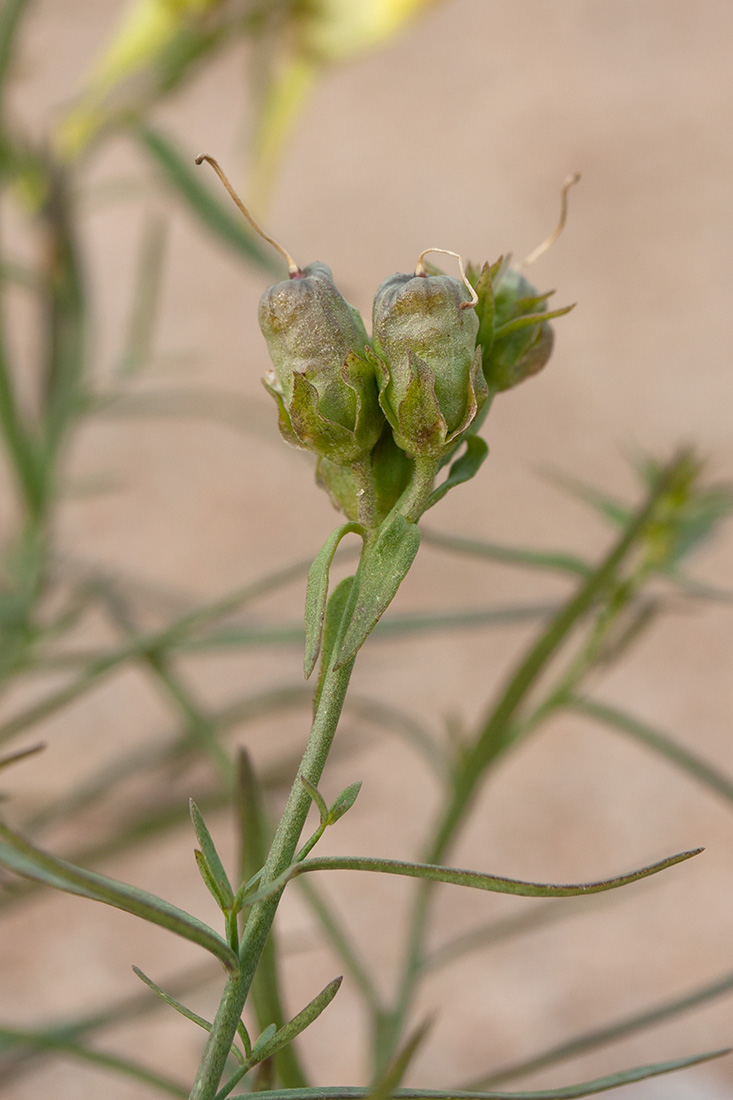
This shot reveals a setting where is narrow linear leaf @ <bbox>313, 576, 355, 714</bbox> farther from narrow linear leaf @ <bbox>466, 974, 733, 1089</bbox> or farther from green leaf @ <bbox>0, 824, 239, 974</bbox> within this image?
narrow linear leaf @ <bbox>466, 974, 733, 1089</bbox>

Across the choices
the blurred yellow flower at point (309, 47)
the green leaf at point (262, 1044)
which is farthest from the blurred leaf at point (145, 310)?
the green leaf at point (262, 1044)

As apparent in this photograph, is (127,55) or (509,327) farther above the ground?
(127,55)

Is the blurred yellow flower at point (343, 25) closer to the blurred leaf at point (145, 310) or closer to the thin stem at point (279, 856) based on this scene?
the blurred leaf at point (145, 310)

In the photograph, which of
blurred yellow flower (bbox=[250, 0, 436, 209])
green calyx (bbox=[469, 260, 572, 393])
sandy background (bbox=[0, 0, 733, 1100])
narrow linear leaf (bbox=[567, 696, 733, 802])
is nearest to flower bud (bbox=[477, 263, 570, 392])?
green calyx (bbox=[469, 260, 572, 393])

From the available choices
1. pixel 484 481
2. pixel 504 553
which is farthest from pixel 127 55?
pixel 484 481

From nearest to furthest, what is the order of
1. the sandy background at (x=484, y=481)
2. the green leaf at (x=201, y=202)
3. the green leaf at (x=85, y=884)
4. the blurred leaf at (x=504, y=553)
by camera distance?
the green leaf at (x=85, y=884)
the blurred leaf at (x=504, y=553)
the green leaf at (x=201, y=202)
the sandy background at (x=484, y=481)

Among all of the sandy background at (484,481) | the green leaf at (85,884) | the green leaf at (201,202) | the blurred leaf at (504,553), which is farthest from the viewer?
the sandy background at (484,481)

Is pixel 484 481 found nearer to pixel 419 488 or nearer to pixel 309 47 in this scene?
pixel 309 47
